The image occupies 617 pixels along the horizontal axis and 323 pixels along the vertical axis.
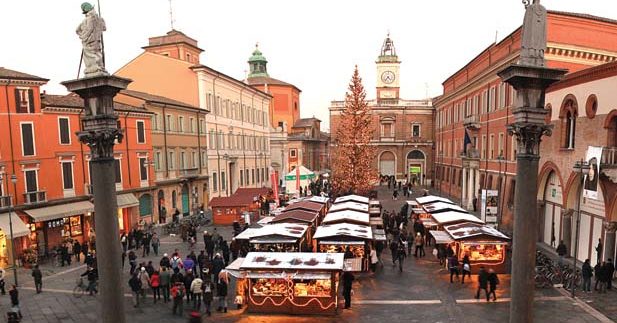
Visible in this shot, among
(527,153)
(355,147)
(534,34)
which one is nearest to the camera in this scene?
(534,34)

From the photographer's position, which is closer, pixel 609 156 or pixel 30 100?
pixel 609 156

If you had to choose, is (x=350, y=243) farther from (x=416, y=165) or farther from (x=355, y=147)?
(x=416, y=165)

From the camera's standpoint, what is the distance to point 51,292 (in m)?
17.4

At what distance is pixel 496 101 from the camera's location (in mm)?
33531

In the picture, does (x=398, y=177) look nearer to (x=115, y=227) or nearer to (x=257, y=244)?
(x=257, y=244)

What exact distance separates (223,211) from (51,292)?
15.8 meters

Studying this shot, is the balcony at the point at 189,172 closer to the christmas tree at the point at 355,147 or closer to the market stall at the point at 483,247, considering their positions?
the christmas tree at the point at 355,147

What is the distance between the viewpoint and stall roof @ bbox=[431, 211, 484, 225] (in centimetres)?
2209

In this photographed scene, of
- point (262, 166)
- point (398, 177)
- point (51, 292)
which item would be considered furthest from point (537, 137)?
point (398, 177)

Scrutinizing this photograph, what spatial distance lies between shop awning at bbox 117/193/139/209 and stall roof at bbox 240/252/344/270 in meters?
15.7

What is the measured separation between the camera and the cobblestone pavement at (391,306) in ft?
46.5

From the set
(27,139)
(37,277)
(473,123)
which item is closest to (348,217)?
(37,277)

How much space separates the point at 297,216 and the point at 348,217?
8.72ft

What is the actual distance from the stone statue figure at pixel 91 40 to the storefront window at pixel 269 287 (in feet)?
28.2
